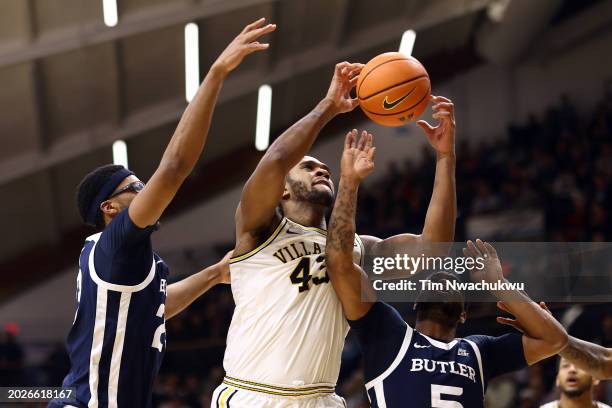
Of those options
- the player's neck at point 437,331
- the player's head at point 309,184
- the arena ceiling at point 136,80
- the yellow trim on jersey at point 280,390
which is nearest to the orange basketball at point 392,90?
the player's head at point 309,184

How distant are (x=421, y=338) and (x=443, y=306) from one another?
0.25m

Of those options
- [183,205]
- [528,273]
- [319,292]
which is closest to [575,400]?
[528,273]

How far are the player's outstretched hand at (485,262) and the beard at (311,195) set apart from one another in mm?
858

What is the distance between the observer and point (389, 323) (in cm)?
500

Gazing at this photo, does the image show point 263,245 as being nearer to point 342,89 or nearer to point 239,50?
point 342,89

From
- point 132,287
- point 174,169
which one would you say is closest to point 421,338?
point 132,287

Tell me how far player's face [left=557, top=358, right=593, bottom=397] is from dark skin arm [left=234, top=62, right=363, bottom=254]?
2.70 m

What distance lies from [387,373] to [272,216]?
1.07m

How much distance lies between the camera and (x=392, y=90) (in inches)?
203

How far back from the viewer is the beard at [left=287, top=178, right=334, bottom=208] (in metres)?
5.21

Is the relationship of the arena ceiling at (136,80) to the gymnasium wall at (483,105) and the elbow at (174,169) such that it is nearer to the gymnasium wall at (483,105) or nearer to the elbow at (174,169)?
the gymnasium wall at (483,105)

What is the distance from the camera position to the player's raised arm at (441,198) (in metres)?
5.46

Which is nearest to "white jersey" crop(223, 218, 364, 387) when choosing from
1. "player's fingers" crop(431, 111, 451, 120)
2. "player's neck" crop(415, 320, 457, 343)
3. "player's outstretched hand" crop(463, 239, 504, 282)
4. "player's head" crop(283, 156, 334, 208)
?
"player's head" crop(283, 156, 334, 208)

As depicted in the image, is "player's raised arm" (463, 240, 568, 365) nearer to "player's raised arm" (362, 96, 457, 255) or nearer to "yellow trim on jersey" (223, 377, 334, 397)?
"player's raised arm" (362, 96, 457, 255)
